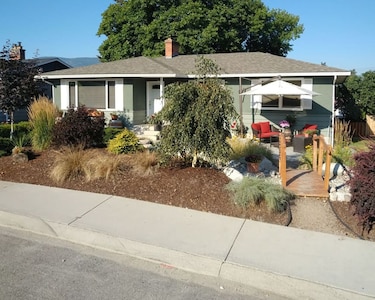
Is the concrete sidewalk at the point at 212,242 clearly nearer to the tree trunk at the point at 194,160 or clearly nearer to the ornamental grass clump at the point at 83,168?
the ornamental grass clump at the point at 83,168

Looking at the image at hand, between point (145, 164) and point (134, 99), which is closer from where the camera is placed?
point (145, 164)

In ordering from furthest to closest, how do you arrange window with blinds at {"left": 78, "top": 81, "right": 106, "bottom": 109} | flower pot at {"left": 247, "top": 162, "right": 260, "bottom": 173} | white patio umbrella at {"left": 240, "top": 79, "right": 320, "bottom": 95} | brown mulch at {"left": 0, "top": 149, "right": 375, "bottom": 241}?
window with blinds at {"left": 78, "top": 81, "right": 106, "bottom": 109}
white patio umbrella at {"left": 240, "top": 79, "right": 320, "bottom": 95}
flower pot at {"left": 247, "top": 162, "right": 260, "bottom": 173}
brown mulch at {"left": 0, "top": 149, "right": 375, "bottom": 241}

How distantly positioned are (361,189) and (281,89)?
818 centimetres

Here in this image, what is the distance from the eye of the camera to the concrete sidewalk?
376 centimetres

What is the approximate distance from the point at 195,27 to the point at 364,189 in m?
24.8

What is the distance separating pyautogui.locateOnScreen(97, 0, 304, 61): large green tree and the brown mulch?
21.4m

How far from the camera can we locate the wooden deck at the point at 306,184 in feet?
21.8

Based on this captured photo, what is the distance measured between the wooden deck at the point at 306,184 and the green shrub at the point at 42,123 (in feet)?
22.5

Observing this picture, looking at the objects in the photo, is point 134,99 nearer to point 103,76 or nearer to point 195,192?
point 103,76

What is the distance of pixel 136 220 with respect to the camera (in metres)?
5.37

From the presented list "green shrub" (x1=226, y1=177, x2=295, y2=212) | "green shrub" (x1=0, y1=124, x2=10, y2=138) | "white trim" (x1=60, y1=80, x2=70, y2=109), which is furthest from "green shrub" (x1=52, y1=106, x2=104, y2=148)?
"white trim" (x1=60, y1=80, x2=70, y2=109)

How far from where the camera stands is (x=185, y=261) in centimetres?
422

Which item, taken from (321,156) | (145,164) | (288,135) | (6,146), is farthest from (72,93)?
(321,156)

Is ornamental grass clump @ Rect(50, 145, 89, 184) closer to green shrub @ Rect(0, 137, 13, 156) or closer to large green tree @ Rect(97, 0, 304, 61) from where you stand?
green shrub @ Rect(0, 137, 13, 156)
